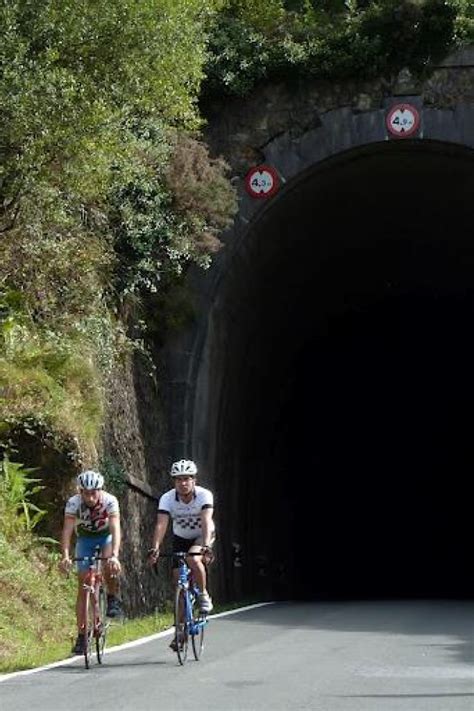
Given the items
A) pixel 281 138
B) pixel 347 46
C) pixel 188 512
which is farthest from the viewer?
pixel 281 138

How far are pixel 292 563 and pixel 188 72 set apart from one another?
2230cm

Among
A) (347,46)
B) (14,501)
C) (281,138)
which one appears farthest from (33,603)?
(347,46)

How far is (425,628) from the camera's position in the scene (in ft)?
54.1

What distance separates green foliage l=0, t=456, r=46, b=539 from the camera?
50.2 ft

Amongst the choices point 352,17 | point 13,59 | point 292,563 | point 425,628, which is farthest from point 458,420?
point 13,59

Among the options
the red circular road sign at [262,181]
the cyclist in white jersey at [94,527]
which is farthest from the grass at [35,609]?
the red circular road sign at [262,181]

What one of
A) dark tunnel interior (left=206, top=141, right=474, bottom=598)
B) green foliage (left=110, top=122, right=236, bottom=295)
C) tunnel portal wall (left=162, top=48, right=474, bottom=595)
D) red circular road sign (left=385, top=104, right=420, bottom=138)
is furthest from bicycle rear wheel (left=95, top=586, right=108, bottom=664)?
red circular road sign (left=385, top=104, right=420, bottom=138)

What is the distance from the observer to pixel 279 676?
10812 mm

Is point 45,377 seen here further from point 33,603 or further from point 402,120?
point 402,120

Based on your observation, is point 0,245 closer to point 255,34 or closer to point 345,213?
point 255,34

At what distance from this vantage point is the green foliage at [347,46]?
76.8 feet

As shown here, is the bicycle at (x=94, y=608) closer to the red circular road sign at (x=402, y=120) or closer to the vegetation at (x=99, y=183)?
the vegetation at (x=99, y=183)

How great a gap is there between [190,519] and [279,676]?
2.09 metres

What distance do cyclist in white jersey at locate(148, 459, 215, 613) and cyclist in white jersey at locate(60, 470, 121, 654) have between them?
0.43m
